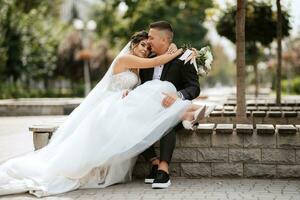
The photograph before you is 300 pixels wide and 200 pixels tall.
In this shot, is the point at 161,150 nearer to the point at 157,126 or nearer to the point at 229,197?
the point at 157,126

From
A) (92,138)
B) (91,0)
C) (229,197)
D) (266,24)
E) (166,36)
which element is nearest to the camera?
(229,197)

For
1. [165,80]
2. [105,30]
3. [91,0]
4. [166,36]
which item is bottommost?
[165,80]

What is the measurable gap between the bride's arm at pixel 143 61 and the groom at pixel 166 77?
19 centimetres

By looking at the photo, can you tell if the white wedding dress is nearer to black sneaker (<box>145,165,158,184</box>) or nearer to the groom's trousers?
the groom's trousers

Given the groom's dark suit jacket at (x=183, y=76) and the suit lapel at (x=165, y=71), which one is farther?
the suit lapel at (x=165, y=71)

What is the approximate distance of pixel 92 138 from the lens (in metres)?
6.18

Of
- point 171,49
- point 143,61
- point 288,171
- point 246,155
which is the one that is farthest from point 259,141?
point 143,61

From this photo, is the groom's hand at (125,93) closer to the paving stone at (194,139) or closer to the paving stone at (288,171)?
the paving stone at (194,139)

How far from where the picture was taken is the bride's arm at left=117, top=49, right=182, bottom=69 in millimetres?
6488

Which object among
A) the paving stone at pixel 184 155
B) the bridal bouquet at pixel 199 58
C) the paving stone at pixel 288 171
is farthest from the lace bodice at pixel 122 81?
the paving stone at pixel 288 171

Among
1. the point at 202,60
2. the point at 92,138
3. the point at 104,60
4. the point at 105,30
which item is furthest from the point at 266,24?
the point at 105,30

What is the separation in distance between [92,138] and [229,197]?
1.74 m

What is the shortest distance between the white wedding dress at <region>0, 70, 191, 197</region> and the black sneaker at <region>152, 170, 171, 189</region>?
1.15ft

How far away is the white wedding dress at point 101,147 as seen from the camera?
19.9 ft
